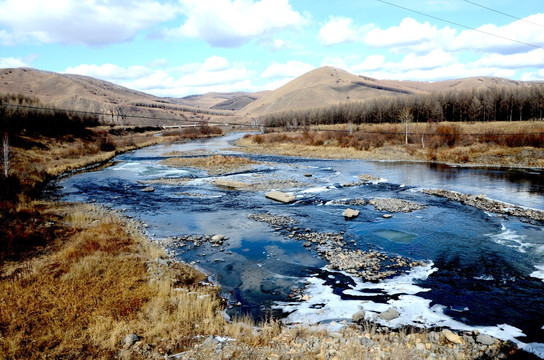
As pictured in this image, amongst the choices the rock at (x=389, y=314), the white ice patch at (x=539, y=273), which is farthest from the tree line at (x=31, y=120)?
the white ice patch at (x=539, y=273)

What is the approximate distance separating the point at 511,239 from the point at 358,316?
38.2ft

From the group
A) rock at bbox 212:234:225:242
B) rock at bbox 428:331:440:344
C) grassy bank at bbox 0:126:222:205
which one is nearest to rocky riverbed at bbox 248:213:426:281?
rock at bbox 212:234:225:242

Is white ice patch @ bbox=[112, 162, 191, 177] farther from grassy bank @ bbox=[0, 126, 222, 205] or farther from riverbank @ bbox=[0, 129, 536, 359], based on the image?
riverbank @ bbox=[0, 129, 536, 359]

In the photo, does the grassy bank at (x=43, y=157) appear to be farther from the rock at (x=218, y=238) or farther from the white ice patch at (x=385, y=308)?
the white ice patch at (x=385, y=308)

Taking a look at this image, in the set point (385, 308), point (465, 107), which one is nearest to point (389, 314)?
point (385, 308)

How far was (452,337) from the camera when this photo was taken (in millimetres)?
8367

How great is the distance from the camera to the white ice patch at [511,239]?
1535cm

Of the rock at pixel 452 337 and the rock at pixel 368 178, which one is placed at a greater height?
the rock at pixel 368 178

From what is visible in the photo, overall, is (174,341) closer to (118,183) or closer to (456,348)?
(456,348)

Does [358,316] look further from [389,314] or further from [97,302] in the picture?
[97,302]

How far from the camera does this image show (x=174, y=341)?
26.4 feet

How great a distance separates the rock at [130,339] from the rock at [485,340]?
28.5 ft

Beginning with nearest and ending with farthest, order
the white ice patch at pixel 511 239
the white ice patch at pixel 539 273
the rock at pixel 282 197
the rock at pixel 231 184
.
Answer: the white ice patch at pixel 539 273
the white ice patch at pixel 511 239
the rock at pixel 282 197
the rock at pixel 231 184

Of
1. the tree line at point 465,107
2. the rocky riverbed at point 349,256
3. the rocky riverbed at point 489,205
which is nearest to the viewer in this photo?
the rocky riverbed at point 349,256
